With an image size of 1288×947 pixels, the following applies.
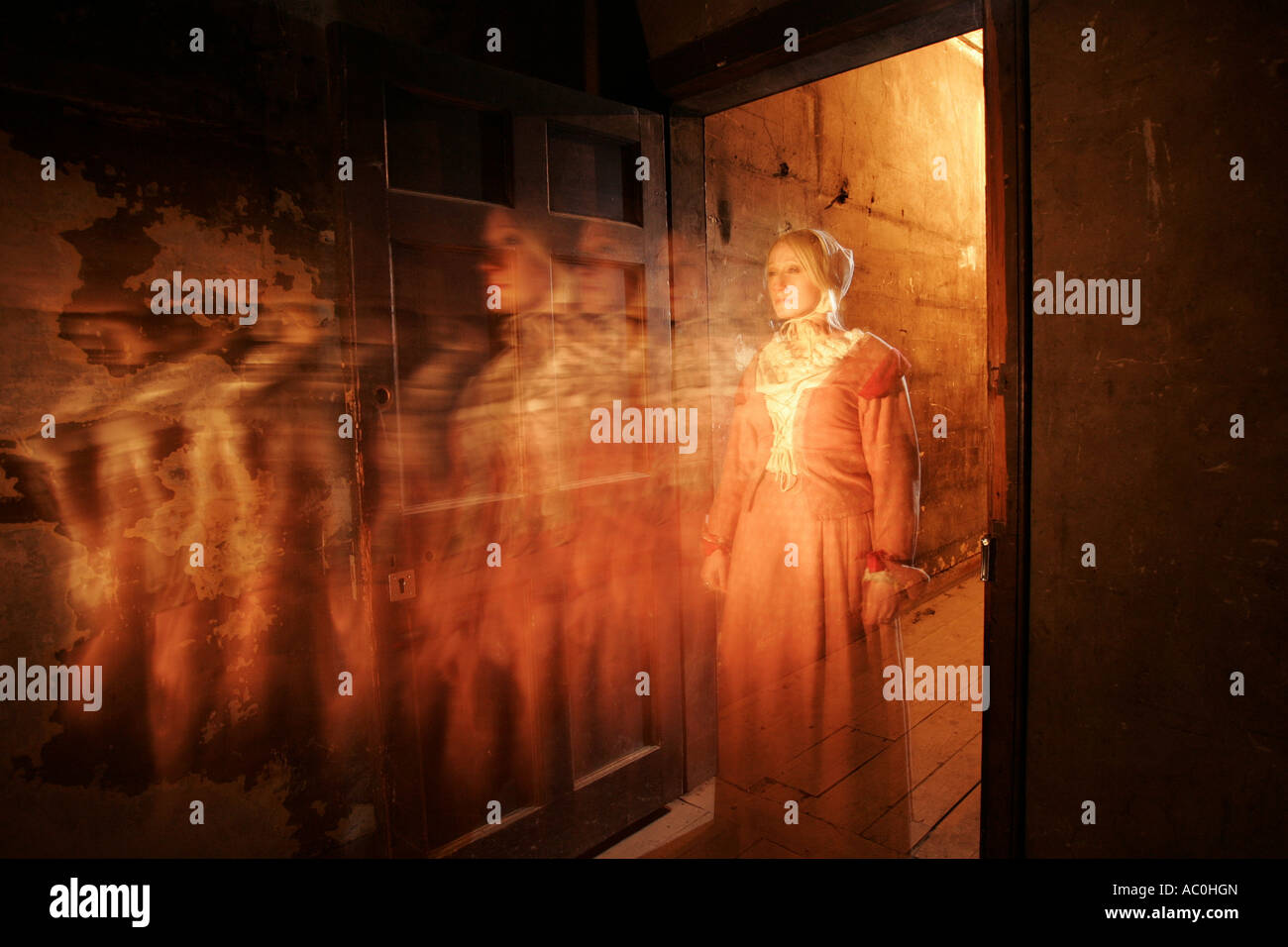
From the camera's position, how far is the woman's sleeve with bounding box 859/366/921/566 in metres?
1.95

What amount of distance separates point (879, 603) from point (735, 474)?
64 cm

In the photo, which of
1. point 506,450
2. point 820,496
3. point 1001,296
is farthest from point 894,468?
point 506,450

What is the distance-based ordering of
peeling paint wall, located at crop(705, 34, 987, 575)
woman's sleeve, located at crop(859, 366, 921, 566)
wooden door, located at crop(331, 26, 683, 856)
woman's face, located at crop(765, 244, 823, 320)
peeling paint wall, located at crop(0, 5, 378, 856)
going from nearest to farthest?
peeling paint wall, located at crop(0, 5, 378, 856)
wooden door, located at crop(331, 26, 683, 856)
woman's sleeve, located at crop(859, 366, 921, 566)
woman's face, located at crop(765, 244, 823, 320)
peeling paint wall, located at crop(705, 34, 987, 575)

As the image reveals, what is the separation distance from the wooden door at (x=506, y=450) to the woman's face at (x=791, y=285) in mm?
488

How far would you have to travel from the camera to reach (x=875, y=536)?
1.98 metres

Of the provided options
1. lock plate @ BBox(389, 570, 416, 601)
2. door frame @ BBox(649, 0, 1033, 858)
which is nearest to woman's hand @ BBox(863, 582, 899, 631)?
door frame @ BBox(649, 0, 1033, 858)

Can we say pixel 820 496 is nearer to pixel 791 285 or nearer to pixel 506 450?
pixel 791 285

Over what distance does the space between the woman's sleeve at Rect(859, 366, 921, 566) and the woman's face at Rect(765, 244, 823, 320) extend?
0.32 m

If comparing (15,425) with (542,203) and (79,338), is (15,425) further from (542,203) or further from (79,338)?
(542,203)

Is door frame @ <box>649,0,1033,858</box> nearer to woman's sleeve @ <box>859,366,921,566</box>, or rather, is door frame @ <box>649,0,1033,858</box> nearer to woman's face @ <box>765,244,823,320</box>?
woman's sleeve @ <box>859,366,921,566</box>

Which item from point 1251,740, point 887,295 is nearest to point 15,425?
point 1251,740

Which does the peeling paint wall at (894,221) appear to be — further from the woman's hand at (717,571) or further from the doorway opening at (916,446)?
the woman's hand at (717,571)

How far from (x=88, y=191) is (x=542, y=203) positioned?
3.74 ft

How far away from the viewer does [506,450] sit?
2.10m
